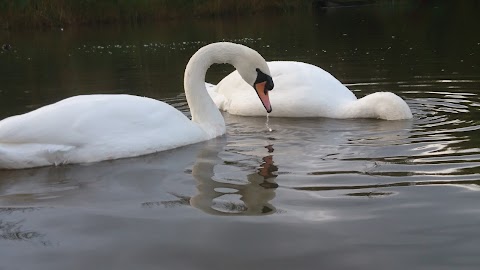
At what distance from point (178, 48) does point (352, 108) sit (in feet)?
40.3

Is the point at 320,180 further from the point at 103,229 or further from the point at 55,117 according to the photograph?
the point at 55,117

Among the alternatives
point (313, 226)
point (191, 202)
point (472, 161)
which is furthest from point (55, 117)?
point (472, 161)

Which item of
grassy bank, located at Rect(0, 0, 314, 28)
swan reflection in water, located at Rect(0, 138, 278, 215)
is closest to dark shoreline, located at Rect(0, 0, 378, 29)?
grassy bank, located at Rect(0, 0, 314, 28)

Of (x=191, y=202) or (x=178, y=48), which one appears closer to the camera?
(x=191, y=202)

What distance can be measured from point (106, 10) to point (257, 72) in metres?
26.2

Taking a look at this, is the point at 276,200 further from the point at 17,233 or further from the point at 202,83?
the point at 202,83

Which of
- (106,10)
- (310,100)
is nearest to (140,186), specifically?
(310,100)

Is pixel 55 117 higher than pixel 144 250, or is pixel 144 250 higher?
pixel 55 117

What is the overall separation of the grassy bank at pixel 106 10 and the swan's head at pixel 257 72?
24342mm

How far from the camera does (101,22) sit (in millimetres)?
31844

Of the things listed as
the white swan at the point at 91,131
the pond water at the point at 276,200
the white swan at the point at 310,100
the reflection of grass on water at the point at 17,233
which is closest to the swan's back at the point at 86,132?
the white swan at the point at 91,131

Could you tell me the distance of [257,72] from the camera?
21.7 ft

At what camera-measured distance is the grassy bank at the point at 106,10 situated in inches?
1150

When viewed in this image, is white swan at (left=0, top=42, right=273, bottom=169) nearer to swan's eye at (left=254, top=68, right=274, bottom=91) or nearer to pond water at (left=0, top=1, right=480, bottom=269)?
pond water at (left=0, top=1, right=480, bottom=269)
